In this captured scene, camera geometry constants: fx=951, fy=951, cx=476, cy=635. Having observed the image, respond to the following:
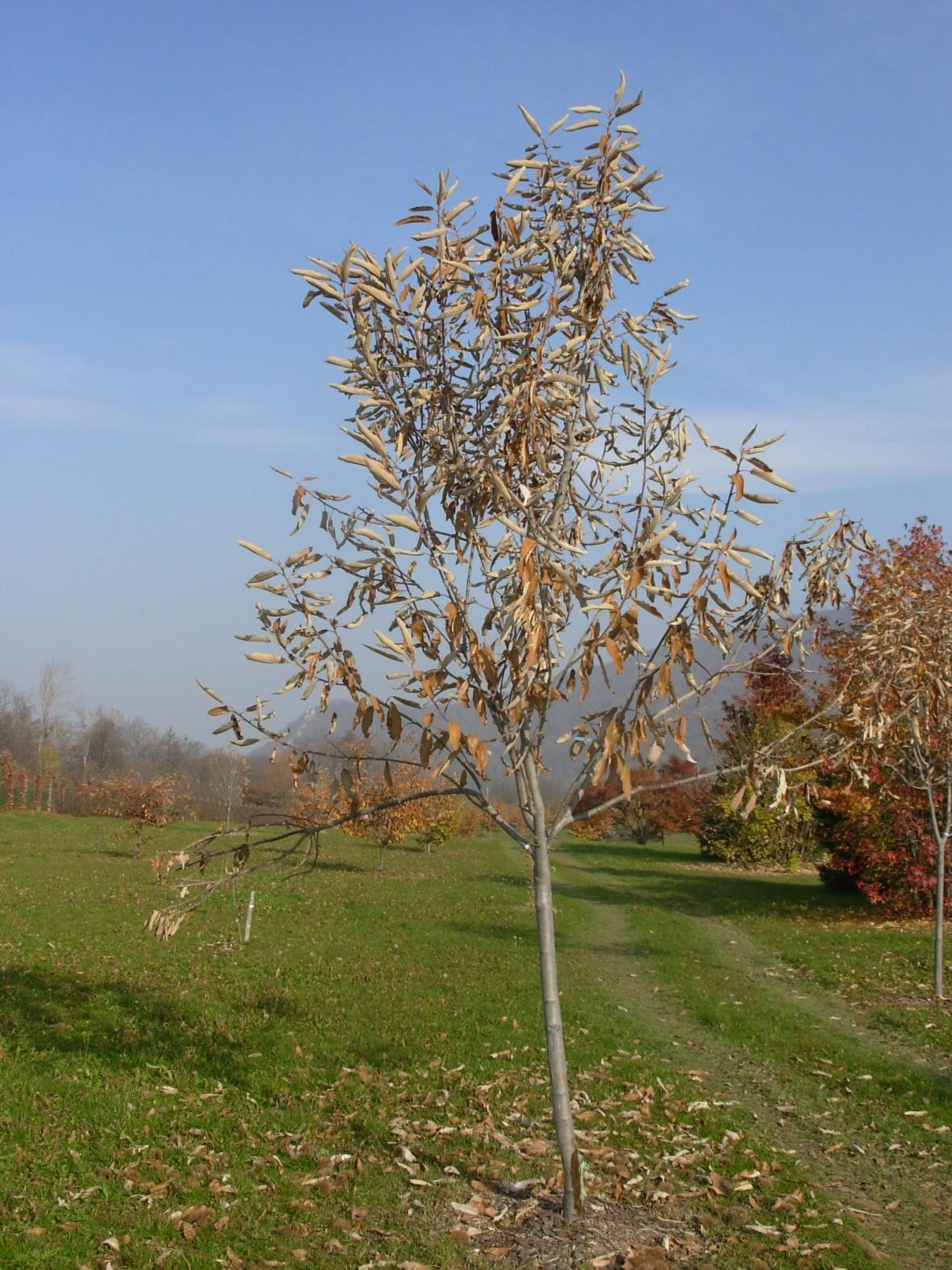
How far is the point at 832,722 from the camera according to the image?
1577cm

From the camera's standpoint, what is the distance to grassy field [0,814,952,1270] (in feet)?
17.3

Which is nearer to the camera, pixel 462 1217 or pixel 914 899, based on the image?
pixel 462 1217

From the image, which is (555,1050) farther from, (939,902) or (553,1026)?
(939,902)

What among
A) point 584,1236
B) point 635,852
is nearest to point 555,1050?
point 584,1236

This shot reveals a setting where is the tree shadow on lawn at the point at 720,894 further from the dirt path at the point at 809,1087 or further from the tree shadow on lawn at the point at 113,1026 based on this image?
the tree shadow on lawn at the point at 113,1026

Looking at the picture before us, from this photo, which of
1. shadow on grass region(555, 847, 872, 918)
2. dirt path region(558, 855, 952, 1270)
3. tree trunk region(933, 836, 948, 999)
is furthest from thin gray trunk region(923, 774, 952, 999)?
shadow on grass region(555, 847, 872, 918)

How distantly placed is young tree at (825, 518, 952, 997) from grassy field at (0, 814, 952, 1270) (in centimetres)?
265

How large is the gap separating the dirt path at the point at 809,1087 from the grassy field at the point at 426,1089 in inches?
1.3

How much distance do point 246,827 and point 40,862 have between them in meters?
23.9

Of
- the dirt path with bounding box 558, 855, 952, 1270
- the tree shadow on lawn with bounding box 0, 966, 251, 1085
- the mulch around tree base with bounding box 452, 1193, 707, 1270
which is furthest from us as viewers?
the tree shadow on lawn with bounding box 0, 966, 251, 1085

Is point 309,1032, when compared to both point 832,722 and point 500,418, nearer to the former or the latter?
point 500,418

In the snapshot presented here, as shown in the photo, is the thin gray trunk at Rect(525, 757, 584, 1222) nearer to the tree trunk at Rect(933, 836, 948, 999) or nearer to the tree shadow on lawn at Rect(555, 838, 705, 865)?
the tree trunk at Rect(933, 836, 948, 999)

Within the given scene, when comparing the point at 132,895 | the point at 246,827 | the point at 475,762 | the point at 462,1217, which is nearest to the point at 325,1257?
the point at 462,1217

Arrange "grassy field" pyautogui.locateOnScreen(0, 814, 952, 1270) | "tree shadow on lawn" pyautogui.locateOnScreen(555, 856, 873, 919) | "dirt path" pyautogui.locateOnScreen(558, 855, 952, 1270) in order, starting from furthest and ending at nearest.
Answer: "tree shadow on lawn" pyautogui.locateOnScreen(555, 856, 873, 919)
"dirt path" pyautogui.locateOnScreen(558, 855, 952, 1270)
"grassy field" pyautogui.locateOnScreen(0, 814, 952, 1270)
